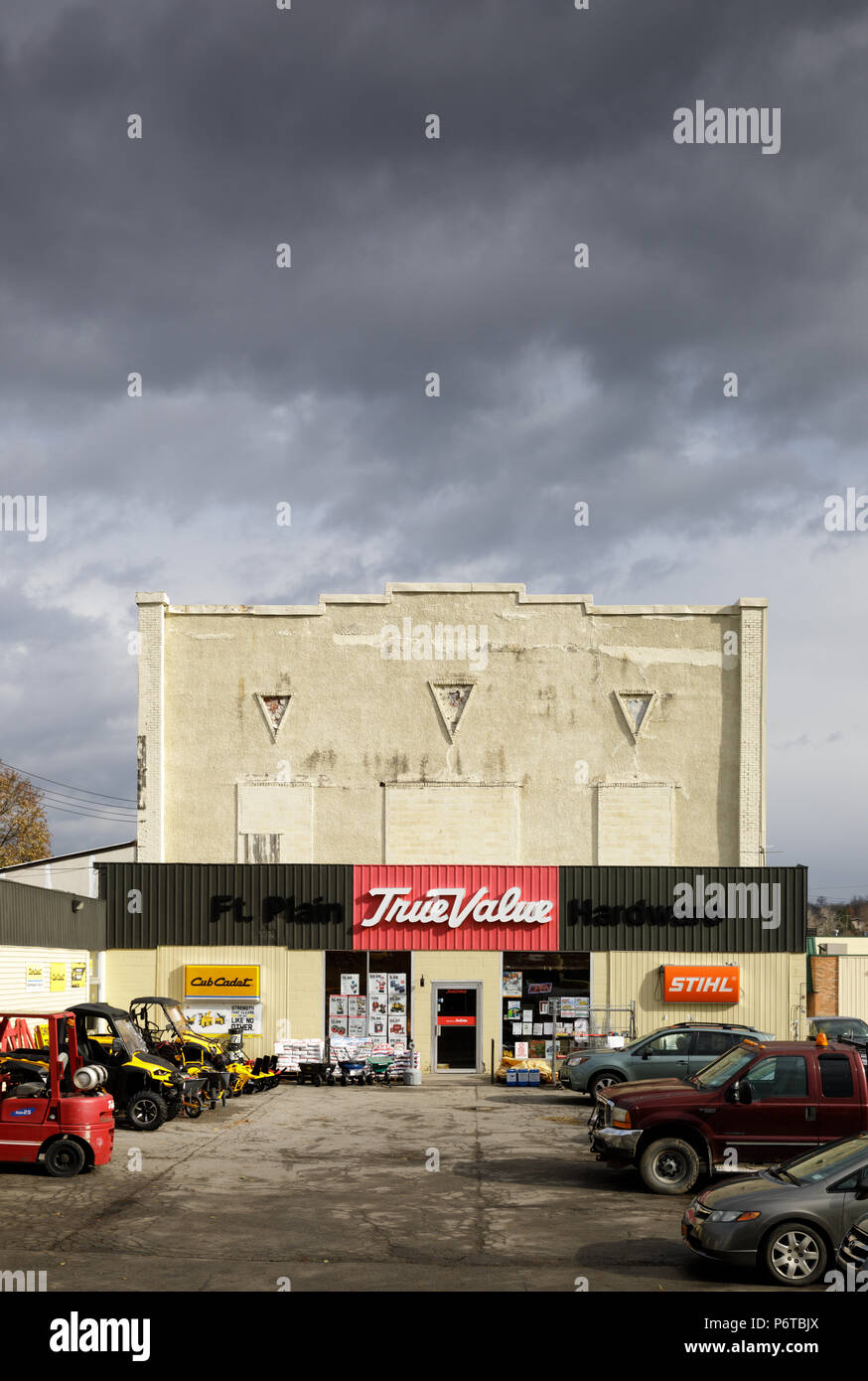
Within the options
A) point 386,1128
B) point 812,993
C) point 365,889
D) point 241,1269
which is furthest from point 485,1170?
point 812,993

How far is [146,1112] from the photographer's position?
23.4 m

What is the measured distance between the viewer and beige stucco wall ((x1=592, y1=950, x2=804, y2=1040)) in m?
35.8

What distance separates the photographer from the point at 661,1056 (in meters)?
25.9

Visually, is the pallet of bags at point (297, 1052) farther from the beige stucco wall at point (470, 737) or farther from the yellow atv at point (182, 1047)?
the beige stucco wall at point (470, 737)

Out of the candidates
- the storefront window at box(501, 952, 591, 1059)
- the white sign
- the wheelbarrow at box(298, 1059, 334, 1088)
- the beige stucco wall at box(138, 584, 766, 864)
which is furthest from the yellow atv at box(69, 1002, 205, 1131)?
the beige stucco wall at box(138, 584, 766, 864)

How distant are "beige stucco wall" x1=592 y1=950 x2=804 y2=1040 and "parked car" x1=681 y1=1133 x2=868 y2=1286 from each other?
23.5 metres

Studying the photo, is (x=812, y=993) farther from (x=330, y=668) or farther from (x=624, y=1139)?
(x=624, y=1139)

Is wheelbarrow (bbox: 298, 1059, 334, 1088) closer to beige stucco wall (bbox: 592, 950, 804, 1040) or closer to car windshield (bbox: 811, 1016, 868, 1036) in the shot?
beige stucco wall (bbox: 592, 950, 804, 1040)

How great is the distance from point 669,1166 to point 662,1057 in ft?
27.5

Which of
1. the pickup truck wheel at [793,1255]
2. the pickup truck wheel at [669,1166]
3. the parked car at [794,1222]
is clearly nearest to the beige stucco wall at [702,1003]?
the pickup truck wheel at [669,1166]

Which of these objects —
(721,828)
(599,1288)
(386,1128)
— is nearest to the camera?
(599,1288)

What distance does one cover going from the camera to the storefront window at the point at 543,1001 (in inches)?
1400

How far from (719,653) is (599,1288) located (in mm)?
29197

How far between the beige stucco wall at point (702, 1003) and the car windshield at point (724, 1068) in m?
17.2
